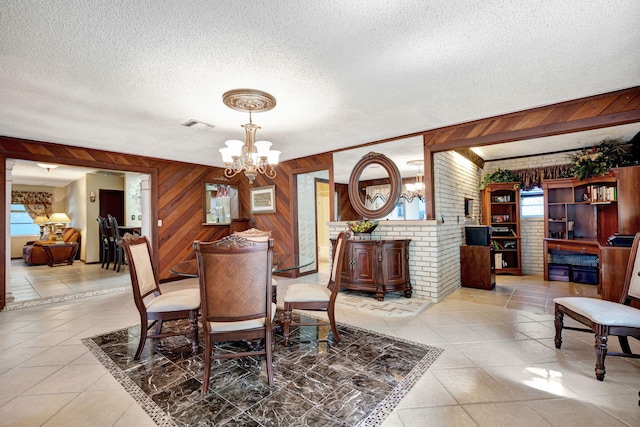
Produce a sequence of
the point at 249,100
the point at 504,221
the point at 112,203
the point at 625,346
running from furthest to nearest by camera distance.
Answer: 1. the point at 112,203
2. the point at 504,221
3. the point at 249,100
4. the point at 625,346

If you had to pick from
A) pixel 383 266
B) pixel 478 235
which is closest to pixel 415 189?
pixel 478 235

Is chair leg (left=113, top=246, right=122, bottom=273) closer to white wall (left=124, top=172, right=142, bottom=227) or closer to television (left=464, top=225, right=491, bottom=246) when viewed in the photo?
white wall (left=124, top=172, right=142, bottom=227)

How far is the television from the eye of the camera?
4.54 meters

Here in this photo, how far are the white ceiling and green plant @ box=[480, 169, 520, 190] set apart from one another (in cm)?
271

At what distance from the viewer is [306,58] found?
2.11m

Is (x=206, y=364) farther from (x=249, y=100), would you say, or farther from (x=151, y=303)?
(x=249, y=100)

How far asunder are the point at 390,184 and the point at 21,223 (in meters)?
11.7

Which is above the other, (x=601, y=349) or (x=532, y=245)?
(x=532, y=245)

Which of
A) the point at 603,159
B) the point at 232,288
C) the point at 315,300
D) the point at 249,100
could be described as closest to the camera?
the point at 232,288

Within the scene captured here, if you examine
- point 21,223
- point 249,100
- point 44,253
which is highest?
point 249,100

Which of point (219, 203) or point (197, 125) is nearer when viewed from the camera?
point (197, 125)

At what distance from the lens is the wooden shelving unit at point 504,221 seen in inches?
215

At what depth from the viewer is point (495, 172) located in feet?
18.4

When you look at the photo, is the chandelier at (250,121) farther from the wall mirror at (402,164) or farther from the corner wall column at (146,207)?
the corner wall column at (146,207)
